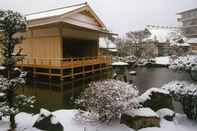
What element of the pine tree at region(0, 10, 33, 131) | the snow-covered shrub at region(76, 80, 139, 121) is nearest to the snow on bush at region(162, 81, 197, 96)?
the snow-covered shrub at region(76, 80, 139, 121)

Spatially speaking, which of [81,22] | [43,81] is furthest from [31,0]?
[43,81]

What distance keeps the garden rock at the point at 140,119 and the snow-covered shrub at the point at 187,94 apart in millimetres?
891

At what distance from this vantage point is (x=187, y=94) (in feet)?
18.8

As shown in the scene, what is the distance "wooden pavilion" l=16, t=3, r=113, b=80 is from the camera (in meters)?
14.2

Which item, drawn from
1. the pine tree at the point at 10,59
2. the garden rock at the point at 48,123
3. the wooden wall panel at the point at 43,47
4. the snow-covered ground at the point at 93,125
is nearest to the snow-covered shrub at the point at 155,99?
the snow-covered ground at the point at 93,125

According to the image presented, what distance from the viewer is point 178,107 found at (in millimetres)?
7906

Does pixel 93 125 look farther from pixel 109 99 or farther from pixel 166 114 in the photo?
pixel 166 114

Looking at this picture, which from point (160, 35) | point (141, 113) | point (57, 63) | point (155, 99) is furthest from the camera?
point (160, 35)

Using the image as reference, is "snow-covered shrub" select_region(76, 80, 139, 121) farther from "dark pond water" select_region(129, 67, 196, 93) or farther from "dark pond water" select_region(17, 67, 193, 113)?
"dark pond water" select_region(129, 67, 196, 93)

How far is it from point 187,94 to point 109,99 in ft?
6.76

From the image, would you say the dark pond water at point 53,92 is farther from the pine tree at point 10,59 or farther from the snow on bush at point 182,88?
the snow on bush at point 182,88

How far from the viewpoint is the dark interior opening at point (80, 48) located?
1823 centimetres

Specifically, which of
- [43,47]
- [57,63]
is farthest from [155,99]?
[43,47]

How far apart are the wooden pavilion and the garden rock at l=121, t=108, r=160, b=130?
27.4 ft
